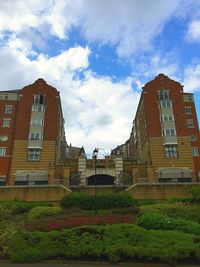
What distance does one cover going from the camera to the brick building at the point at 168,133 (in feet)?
157

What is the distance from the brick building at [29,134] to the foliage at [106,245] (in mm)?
29581

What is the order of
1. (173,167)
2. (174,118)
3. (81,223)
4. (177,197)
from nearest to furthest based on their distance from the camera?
(81,223) < (177,197) < (173,167) < (174,118)

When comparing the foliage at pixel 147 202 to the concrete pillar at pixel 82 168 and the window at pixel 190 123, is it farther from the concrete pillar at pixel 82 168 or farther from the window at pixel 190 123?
the window at pixel 190 123

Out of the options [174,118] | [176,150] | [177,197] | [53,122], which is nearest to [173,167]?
[176,150]

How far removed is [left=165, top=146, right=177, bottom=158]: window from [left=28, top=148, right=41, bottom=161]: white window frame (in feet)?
73.6

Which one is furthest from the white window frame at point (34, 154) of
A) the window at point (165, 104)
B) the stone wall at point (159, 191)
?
the window at point (165, 104)

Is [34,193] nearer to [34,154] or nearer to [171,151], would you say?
[34,154]

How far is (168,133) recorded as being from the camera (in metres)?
50.9

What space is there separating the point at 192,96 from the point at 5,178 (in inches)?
1532

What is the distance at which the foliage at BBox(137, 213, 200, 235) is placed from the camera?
52.3ft

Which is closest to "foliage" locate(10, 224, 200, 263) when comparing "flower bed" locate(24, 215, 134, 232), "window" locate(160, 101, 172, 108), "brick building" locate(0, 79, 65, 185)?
"flower bed" locate(24, 215, 134, 232)

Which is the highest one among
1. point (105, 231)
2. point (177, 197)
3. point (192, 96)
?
point (192, 96)

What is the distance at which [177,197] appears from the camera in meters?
33.2

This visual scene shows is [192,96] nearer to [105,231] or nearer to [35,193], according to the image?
[35,193]
